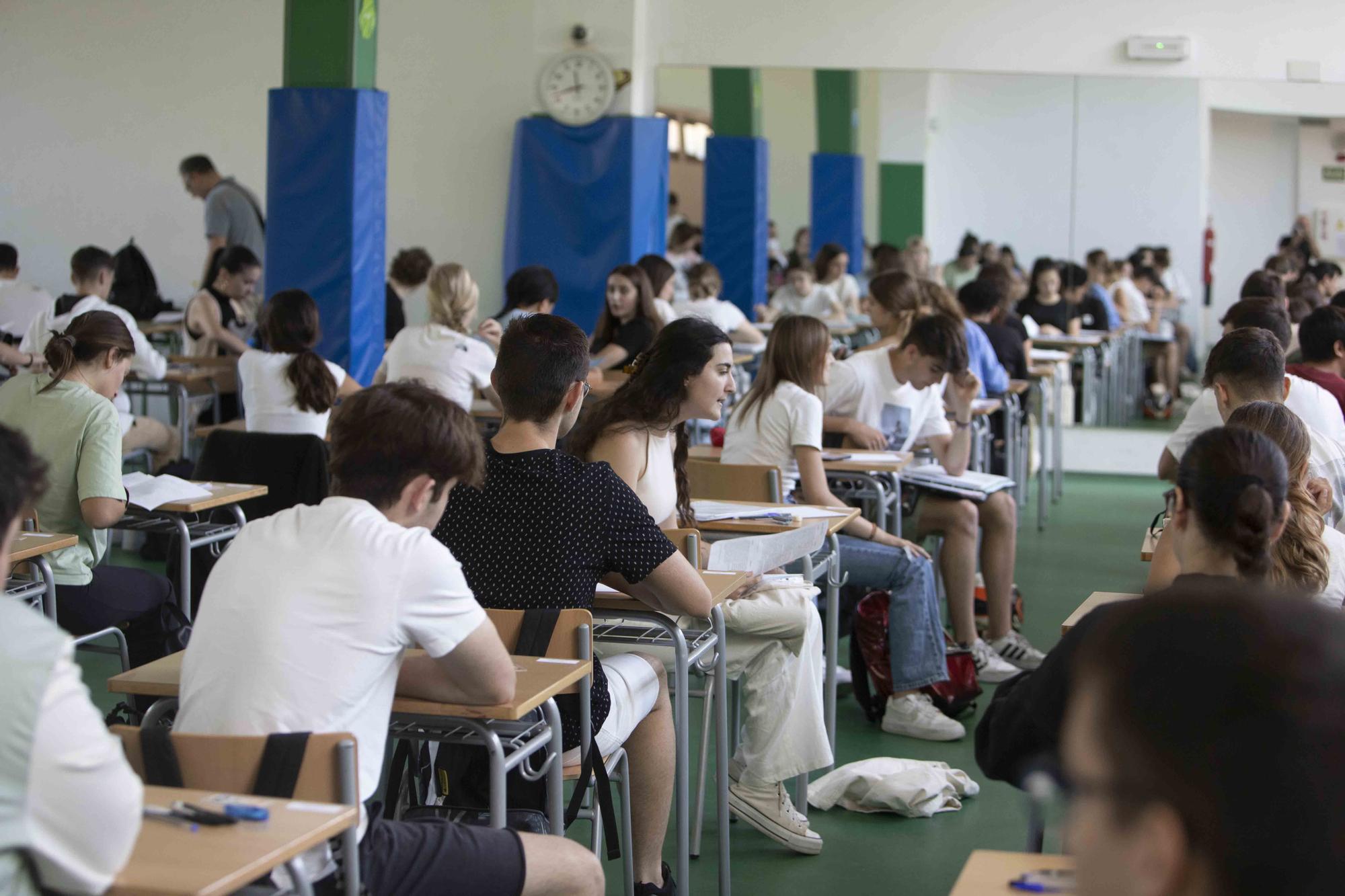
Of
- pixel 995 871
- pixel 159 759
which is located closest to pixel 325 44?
pixel 159 759

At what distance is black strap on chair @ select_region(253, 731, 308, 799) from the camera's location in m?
1.85

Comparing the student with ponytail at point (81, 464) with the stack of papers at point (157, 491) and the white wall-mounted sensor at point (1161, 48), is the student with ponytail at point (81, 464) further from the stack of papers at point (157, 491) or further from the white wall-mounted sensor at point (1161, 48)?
the white wall-mounted sensor at point (1161, 48)

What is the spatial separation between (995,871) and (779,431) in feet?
9.59

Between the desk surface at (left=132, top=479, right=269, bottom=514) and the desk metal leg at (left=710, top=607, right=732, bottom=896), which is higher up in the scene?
the desk surface at (left=132, top=479, right=269, bottom=514)

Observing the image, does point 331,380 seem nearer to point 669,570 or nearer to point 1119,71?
point 669,570

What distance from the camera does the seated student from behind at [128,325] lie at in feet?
21.4

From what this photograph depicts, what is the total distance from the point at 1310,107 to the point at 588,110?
454 centimetres

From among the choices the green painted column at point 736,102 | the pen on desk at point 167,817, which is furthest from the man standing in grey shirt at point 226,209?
the pen on desk at point 167,817

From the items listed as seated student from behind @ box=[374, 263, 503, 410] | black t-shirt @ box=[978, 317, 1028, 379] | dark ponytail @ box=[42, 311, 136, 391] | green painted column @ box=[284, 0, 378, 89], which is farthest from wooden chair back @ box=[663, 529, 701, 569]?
black t-shirt @ box=[978, 317, 1028, 379]

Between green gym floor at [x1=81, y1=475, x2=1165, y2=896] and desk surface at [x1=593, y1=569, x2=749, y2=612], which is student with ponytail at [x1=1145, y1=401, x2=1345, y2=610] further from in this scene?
desk surface at [x1=593, y1=569, x2=749, y2=612]

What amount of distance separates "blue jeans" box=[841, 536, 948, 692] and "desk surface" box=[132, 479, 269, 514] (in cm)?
183

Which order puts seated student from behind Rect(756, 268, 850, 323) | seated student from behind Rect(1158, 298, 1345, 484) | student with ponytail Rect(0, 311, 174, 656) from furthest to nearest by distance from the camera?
seated student from behind Rect(756, 268, 850, 323) < seated student from behind Rect(1158, 298, 1345, 484) < student with ponytail Rect(0, 311, 174, 656)

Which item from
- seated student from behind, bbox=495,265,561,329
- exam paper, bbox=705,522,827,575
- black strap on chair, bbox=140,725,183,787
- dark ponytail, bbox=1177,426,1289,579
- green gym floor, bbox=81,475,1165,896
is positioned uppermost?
seated student from behind, bbox=495,265,561,329

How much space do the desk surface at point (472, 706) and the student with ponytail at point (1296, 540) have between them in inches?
37.3
